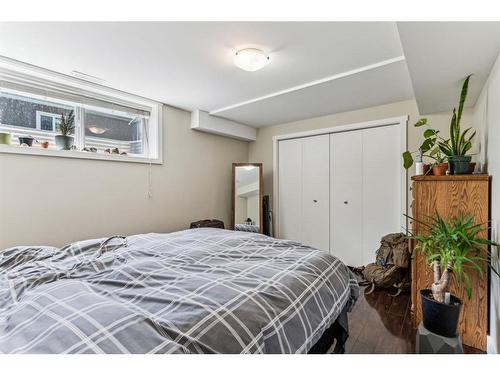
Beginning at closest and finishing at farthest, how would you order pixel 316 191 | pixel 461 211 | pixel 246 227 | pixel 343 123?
pixel 461 211 < pixel 343 123 < pixel 316 191 < pixel 246 227

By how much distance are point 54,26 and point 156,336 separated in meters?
2.02

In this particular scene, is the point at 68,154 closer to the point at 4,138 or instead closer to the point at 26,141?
the point at 26,141

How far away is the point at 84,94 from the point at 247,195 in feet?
8.13

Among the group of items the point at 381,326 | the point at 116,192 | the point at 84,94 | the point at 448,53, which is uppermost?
the point at 84,94

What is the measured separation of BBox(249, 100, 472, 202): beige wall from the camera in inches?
114

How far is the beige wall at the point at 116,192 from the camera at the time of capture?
221 centimetres

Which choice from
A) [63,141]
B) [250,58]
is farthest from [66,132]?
[250,58]

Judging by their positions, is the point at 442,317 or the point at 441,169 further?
the point at 441,169

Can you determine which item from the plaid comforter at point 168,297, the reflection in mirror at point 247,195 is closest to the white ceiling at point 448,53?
the plaid comforter at point 168,297

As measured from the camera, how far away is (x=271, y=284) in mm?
1167

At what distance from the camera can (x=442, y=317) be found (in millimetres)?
1513

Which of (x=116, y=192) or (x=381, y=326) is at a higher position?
(x=116, y=192)

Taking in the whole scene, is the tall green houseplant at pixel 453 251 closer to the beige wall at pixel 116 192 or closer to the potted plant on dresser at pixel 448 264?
the potted plant on dresser at pixel 448 264
